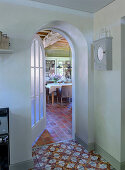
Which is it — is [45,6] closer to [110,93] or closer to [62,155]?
[110,93]

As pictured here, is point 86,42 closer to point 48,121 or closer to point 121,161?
point 121,161

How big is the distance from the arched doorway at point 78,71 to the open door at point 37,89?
1.70ft

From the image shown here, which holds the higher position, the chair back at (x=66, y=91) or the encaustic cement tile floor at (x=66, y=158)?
the chair back at (x=66, y=91)

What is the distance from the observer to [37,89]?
3.01 m

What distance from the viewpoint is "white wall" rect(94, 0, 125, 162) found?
2.00m

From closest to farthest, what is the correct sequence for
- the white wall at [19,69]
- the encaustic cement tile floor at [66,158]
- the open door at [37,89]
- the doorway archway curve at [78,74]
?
the white wall at [19,69] → the encaustic cement tile floor at [66,158] → the doorway archway curve at [78,74] → the open door at [37,89]

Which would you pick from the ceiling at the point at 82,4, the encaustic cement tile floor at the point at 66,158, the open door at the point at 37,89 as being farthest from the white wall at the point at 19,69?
the open door at the point at 37,89

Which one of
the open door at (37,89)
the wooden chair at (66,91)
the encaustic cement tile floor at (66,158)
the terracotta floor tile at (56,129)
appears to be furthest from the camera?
the wooden chair at (66,91)

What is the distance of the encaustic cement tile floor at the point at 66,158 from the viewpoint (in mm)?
2137

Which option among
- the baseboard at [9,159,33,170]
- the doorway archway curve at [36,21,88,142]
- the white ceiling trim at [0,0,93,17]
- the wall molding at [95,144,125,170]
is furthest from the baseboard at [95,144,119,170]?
the white ceiling trim at [0,0,93,17]

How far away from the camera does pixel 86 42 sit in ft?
8.06

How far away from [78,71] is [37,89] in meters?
0.91

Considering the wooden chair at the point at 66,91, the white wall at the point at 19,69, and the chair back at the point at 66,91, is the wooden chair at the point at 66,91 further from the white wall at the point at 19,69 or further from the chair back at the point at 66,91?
the white wall at the point at 19,69

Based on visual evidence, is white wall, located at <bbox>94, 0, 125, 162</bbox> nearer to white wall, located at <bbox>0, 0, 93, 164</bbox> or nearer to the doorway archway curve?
the doorway archway curve
